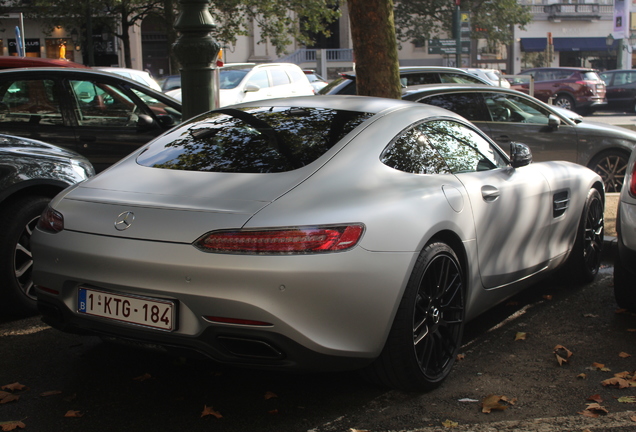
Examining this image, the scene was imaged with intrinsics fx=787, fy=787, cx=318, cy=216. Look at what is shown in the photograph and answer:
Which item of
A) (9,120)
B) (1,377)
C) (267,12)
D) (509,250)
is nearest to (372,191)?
(509,250)

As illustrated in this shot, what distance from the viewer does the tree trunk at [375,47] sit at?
7.70 meters

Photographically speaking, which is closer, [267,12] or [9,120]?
[9,120]

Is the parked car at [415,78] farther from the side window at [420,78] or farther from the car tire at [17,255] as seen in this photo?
the car tire at [17,255]

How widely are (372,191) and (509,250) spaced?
138cm

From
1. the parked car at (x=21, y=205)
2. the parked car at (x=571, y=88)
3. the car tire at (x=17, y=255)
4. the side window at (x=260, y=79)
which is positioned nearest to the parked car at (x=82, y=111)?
the parked car at (x=21, y=205)

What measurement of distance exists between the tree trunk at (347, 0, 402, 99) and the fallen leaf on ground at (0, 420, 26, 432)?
5.27 meters

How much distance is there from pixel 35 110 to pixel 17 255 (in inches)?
106

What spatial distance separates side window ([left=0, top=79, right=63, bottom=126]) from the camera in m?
7.02

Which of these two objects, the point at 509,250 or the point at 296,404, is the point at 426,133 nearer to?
the point at 509,250

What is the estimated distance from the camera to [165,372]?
158 inches

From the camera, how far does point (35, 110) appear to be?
23.5 ft

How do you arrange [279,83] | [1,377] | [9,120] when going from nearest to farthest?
[1,377] → [9,120] → [279,83]

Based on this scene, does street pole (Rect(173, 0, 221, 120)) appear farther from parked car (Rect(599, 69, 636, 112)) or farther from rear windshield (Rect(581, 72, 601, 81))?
parked car (Rect(599, 69, 636, 112))

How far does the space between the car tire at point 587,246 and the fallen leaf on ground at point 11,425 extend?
3.90 metres
